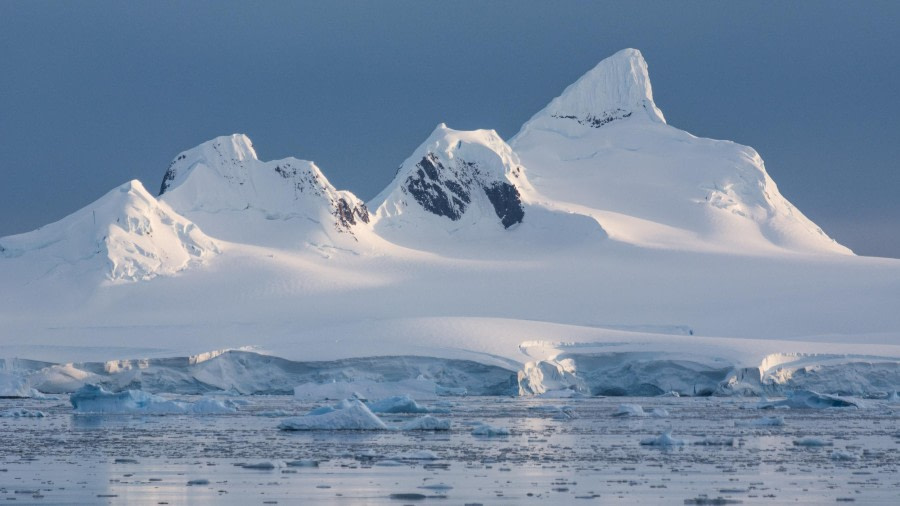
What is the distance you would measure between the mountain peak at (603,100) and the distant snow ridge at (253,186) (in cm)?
3214

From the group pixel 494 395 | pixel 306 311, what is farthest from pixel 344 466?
pixel 306 311

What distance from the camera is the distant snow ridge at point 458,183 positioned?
3942 inches

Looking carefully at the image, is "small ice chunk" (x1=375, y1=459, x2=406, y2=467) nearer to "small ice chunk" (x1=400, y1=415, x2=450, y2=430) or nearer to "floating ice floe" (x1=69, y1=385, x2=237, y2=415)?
"small ice chunk" (x1=400, y1=415, x2=450, y2=430)

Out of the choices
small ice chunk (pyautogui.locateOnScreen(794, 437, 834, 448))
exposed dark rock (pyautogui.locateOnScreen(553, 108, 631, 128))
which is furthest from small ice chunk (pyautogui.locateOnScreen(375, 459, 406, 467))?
exposed dark rock (pyautogui.locateOnScreen(553, 108, 631, 128))

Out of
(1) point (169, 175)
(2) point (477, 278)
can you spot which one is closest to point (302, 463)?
(2) point (477, 278)

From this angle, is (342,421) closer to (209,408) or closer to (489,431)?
(489,431)

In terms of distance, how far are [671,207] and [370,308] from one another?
112 ft

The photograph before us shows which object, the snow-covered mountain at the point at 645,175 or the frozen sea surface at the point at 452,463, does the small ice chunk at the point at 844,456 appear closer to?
the frozen sea surface at the point at 452,463

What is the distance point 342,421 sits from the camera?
93.2ft

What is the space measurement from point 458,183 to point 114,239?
34398 mm

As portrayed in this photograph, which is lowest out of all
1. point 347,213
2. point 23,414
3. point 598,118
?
point 23,414

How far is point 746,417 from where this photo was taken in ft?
113

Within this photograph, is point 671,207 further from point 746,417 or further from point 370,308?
point 746,417

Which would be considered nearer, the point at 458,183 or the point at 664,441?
the point at 664,441
